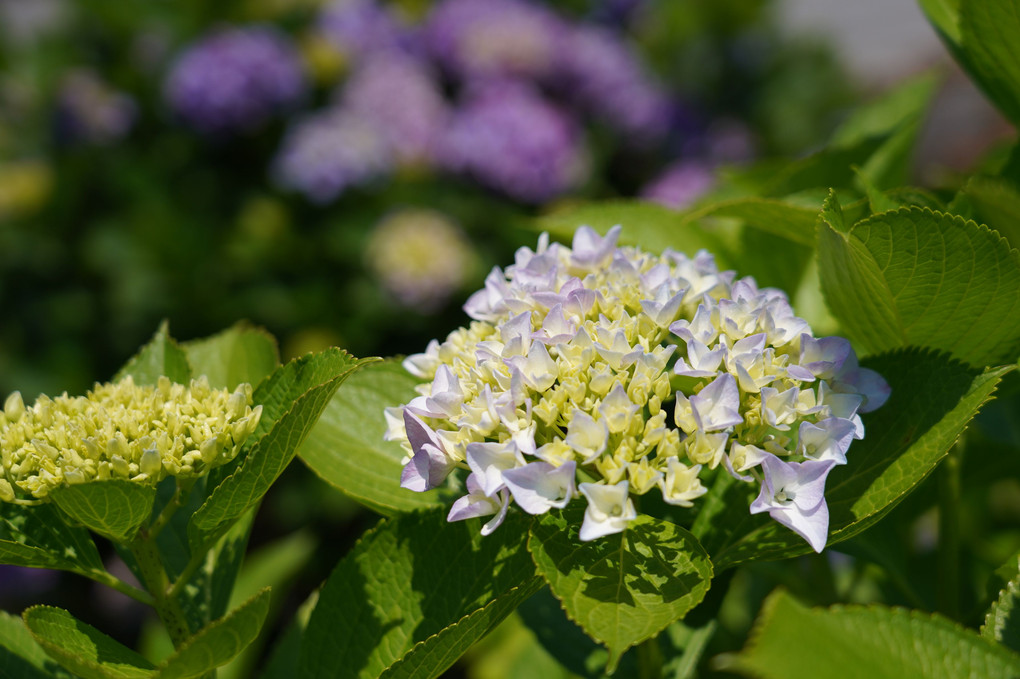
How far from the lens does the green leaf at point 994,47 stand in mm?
741

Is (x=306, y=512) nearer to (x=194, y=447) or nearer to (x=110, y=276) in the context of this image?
(x=110, y=276)

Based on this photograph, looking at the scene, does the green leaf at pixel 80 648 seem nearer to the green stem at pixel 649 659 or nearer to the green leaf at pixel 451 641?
the green leaf at pixel 451 641

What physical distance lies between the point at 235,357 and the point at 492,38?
84.1 inches

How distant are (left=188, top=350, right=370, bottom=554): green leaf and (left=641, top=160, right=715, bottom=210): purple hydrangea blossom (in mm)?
2274

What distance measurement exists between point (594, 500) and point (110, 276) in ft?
7.91

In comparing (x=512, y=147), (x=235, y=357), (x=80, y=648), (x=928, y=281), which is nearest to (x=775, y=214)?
(x=928, y=281)

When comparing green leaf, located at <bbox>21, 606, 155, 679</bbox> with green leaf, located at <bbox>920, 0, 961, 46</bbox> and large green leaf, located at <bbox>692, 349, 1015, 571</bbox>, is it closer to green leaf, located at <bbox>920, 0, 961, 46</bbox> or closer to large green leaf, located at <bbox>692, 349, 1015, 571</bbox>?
large green leaf, located at <bbox>692, 349, 1015, 571</bbox>

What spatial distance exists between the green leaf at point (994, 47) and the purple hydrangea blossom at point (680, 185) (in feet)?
6.42

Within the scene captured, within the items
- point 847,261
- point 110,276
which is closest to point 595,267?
point 847,261

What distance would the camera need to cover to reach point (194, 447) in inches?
25.7

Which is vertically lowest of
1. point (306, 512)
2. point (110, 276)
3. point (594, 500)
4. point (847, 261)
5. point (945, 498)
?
point (306, 512)

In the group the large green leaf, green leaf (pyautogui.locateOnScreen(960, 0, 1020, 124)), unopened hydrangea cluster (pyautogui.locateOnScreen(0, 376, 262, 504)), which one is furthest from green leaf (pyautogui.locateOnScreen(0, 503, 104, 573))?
green leaf (pyautogui.locateOnScreen(960, 0, 1020, 124))

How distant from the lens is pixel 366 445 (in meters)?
0.79

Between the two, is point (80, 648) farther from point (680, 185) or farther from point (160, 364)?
point (680, 185)
